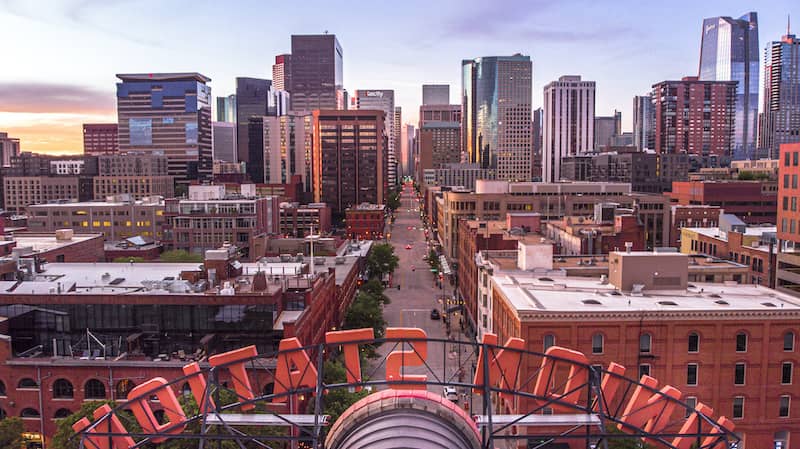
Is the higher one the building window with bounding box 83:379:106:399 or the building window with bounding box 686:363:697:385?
the building window with bounding box 686:363:697:385

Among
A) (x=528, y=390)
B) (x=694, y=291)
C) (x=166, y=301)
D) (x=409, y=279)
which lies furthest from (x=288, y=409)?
(x=409, y=279)

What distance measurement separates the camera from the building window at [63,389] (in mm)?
45781

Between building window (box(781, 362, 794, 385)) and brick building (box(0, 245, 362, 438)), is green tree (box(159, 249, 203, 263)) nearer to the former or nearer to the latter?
brick building (box(0, 245, 362, 438))

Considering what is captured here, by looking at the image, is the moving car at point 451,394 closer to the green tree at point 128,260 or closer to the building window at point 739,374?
the building window at point 739,374

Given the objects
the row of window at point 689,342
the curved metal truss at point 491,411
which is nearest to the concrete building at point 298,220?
the curved metal truss at point 491,411

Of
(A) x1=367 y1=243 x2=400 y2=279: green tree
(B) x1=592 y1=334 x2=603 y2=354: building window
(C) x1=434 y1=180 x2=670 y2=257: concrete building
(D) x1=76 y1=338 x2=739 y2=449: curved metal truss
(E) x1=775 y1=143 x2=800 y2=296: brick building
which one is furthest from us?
(C) x1=434 y1=180 x2=670 y2=257: concrete building

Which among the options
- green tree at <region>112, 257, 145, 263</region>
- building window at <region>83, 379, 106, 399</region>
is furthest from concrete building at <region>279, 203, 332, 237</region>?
building window at <region>83, 379, 106, 399</region>

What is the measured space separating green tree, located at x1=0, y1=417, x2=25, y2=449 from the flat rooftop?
32.9 meters

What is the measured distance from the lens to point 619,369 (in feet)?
89.7

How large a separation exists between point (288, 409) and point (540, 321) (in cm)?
1849

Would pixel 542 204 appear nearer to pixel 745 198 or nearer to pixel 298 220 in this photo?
pixel 745 198

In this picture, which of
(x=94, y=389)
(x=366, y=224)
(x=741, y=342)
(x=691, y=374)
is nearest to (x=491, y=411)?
(x=691, y=374)

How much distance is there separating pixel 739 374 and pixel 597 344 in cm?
1020

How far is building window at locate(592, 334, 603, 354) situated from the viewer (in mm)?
45469
